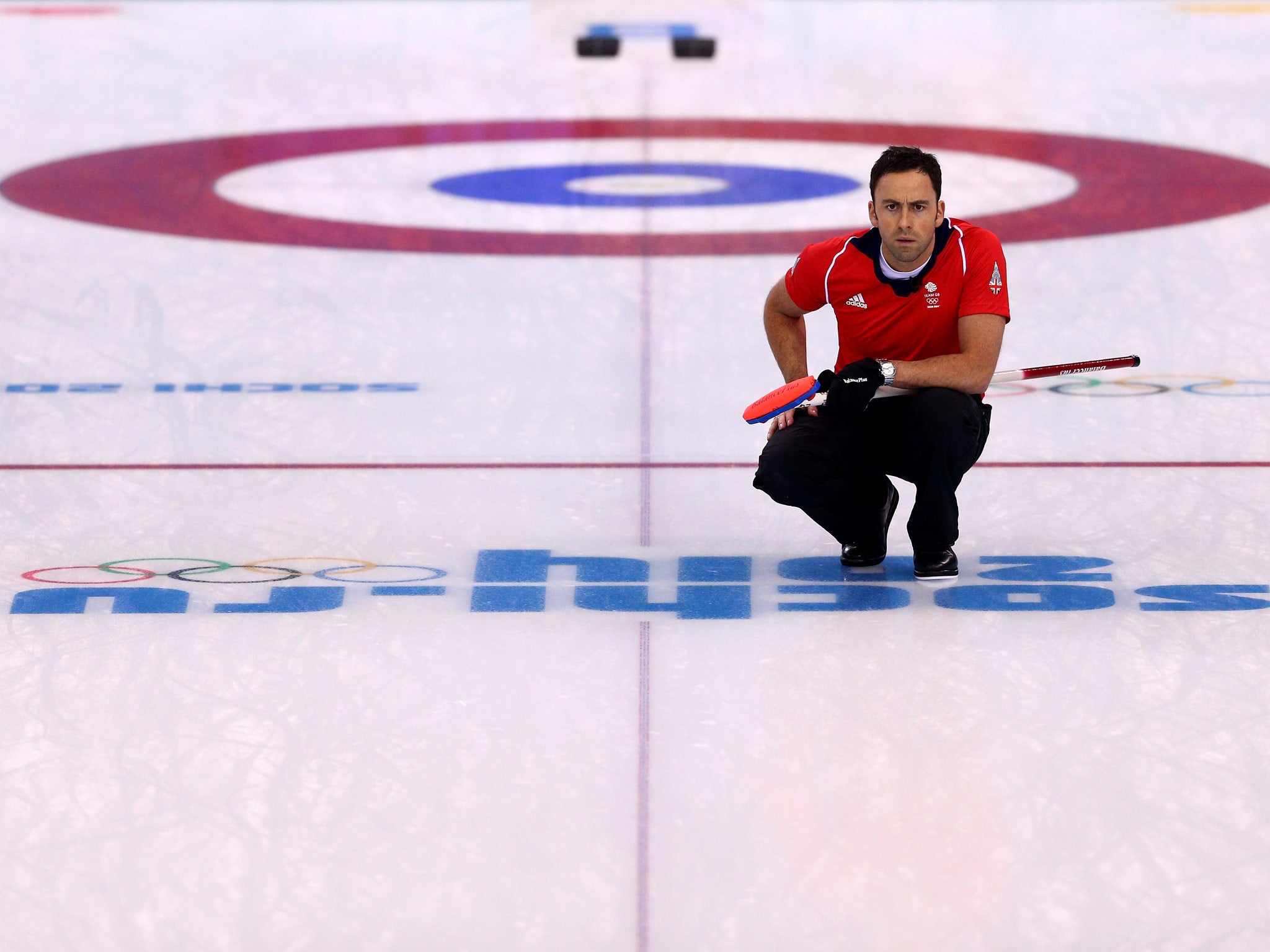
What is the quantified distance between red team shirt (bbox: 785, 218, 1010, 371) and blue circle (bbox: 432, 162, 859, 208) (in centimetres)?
362

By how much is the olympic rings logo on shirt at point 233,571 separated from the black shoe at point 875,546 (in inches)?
33.0

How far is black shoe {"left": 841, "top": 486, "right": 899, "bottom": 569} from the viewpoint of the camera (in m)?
3.50

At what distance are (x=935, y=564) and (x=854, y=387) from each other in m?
0.43

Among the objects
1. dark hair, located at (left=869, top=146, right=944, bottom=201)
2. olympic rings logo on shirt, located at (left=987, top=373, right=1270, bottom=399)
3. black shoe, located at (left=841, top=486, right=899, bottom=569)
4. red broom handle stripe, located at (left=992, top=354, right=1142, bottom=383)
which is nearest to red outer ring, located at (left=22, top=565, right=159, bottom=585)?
black shoe, located at (left=841, top=486, right=899, bottom=569)

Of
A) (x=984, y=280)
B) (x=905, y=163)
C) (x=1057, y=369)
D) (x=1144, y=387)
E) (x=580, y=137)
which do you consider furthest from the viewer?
(x=580, y=137)

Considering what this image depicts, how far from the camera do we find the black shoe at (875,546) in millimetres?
3496

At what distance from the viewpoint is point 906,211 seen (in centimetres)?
324

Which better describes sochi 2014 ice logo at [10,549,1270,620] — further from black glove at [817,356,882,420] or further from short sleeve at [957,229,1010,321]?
short sleeve at [957,229,1010,321]

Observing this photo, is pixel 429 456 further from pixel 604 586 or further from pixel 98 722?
pixel 98 722

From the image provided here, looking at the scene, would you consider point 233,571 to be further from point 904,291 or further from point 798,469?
point 904,291

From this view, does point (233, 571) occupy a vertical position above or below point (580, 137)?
below

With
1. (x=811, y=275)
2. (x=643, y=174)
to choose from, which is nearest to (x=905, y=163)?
(x=811, y=275)

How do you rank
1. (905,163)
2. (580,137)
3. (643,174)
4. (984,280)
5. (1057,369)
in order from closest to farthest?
(905,163) → (984,280) → (1057,369) → (643,174) → (580,137)

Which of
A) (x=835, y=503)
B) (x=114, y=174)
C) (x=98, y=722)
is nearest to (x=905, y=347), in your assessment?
(x=835, y=503)
